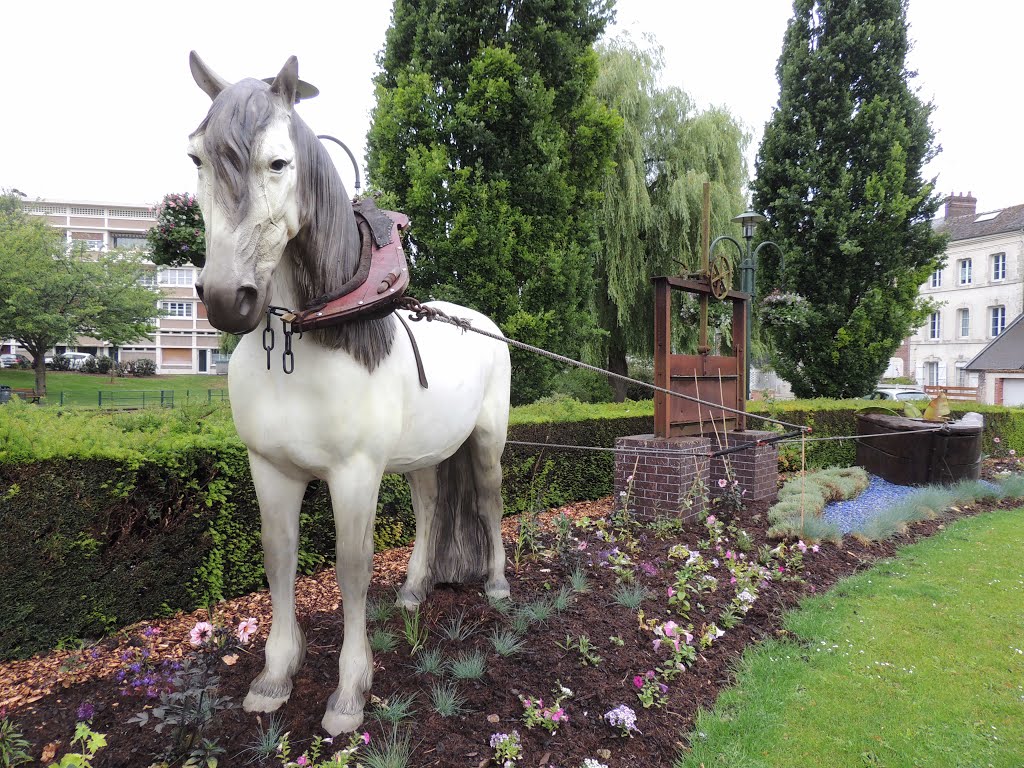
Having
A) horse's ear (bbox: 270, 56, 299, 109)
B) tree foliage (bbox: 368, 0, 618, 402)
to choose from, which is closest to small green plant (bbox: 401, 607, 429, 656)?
horse's ear (bbox: 270, 56, 299, 109)

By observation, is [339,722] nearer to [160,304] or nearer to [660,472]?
[660,472]

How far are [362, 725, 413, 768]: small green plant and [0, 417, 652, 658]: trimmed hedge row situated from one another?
7.06ft

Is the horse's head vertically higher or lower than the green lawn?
higher

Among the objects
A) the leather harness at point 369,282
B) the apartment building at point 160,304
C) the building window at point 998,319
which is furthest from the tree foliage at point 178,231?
the apartment building at point 160,304

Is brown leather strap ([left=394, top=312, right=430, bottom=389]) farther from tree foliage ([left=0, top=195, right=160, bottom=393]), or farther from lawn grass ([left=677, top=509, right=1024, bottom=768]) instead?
tree foliage ([left=0, top=195, right=160, bottom=393])

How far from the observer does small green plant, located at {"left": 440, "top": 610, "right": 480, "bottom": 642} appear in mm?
3072

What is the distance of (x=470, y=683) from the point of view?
107 inches

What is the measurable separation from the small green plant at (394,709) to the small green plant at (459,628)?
541mm

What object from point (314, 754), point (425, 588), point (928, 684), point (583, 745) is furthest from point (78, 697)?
point (928, 684)

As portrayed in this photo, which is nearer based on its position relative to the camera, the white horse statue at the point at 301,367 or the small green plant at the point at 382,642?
the white horse statue at the point at 301,367

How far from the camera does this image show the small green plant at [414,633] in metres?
2.91

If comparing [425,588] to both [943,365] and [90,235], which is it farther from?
[90,235]

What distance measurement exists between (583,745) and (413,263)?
684cm

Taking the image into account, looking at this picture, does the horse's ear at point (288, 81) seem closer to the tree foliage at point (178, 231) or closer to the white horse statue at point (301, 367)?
the white horse statue at point (301, 367)
